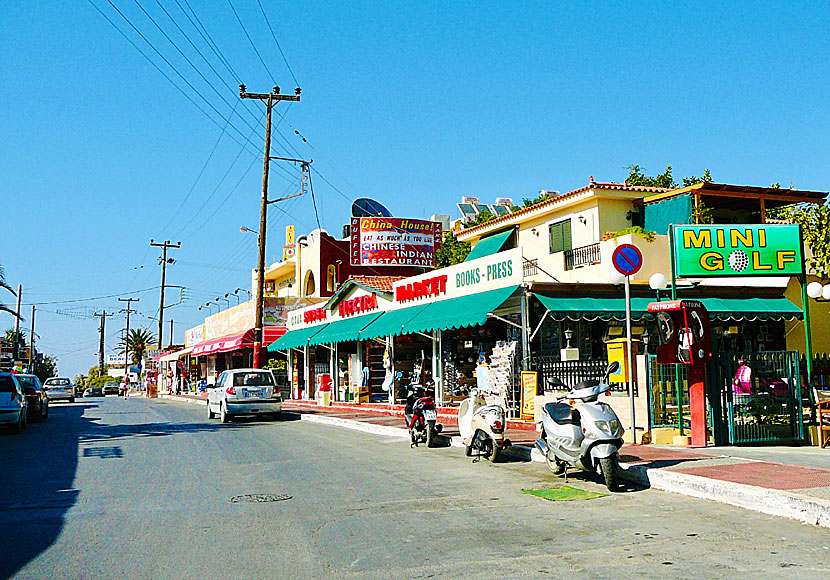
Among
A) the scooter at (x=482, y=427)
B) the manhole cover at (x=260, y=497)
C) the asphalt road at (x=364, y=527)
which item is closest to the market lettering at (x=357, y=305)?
the scooter at (x=482, y=427)

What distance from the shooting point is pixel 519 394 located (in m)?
19.9

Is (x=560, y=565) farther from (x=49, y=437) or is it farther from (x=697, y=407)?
(x=49, y=437)

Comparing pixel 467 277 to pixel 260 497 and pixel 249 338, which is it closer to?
pixel 260 497

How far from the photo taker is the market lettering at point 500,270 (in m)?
20.1

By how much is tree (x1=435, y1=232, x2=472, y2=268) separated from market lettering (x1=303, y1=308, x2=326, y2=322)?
38.3 ft

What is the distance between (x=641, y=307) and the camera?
20.2 meters

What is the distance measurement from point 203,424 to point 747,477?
1837 centimetres

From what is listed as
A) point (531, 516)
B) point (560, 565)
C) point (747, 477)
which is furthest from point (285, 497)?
point (747, 477)

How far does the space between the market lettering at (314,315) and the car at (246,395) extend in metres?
8.40

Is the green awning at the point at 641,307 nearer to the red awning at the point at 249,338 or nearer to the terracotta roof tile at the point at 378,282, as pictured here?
the terracotta roof tile at the point at 378,282

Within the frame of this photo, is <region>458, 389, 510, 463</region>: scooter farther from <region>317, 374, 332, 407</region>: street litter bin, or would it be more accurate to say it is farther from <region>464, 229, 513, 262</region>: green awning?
<region>464, 229, 513, 262</region>: green awning

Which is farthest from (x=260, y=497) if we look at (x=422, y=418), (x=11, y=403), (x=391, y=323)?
(x=391, y=323)

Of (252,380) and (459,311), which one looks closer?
(459,311)

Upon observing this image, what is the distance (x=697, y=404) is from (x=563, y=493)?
15.0 feet
